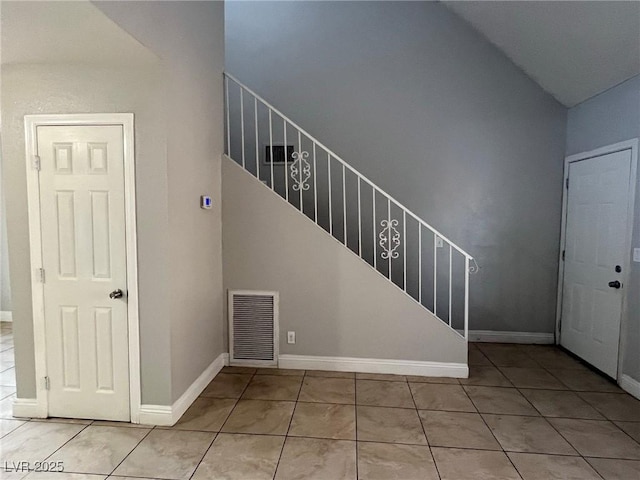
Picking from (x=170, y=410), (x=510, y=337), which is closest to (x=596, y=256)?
(x=510, y=337)

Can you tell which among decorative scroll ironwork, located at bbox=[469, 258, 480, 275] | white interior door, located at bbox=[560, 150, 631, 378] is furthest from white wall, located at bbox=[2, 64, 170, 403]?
white interior door, located at bbox=[560, 150, 631, 378]

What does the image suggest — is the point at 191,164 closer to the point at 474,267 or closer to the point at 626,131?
the point at 474,267

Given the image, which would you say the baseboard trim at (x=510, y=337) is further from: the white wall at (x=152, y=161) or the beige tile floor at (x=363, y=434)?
Answer: the white wall at (x=152, y=161)

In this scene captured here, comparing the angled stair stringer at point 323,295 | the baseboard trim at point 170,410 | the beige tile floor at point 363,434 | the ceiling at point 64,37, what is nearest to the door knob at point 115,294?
the baseboard trim at point 170,410

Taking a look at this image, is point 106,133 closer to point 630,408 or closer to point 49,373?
point 49,373

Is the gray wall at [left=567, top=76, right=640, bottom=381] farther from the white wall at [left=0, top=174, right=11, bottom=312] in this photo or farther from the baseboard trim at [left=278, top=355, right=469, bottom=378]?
the white wall at [left=0, top=174, right=11, bottom=312]

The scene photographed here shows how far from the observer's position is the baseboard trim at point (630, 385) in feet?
10.2

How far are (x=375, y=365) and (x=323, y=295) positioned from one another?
0.81m

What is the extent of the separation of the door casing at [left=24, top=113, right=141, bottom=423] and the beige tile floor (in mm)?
246

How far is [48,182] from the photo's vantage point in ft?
8.53

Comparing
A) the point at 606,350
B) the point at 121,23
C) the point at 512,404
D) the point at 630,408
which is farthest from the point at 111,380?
the point at 606,350

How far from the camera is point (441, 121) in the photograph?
4324 mm

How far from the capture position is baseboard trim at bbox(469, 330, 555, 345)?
4.39 meters

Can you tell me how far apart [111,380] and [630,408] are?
12.8ft
